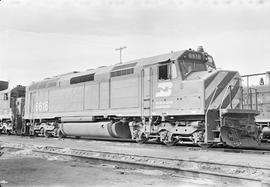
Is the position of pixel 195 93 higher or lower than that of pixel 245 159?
higher

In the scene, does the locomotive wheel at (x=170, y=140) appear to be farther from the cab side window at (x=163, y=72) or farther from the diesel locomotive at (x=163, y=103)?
the cab side window at (x=163, y=72)

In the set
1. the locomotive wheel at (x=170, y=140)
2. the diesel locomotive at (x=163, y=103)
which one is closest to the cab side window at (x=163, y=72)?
the diesel locomotive at (x=163, y=103)

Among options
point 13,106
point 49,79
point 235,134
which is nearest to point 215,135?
point 235,134

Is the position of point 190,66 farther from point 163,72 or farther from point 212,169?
point 212,169

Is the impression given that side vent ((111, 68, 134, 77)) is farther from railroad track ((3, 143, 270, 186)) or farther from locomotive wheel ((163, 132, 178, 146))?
railroad track ((3, 143, 270, 186))

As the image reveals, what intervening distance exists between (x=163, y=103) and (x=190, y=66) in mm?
1914

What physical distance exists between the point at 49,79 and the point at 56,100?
2.36m

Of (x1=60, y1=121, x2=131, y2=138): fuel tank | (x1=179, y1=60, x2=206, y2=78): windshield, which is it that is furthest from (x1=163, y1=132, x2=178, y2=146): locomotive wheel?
(x1=60, y1=121, x2=131, y2=138): fuel tank

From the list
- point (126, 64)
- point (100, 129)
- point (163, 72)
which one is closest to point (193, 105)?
point (163, 72)

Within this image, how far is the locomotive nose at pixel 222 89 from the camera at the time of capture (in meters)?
13.4

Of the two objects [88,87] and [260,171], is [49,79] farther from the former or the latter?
[260,171]

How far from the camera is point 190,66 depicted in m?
14.7

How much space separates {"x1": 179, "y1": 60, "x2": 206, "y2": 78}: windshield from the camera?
1445 cm

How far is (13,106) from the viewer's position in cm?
A: 2630
